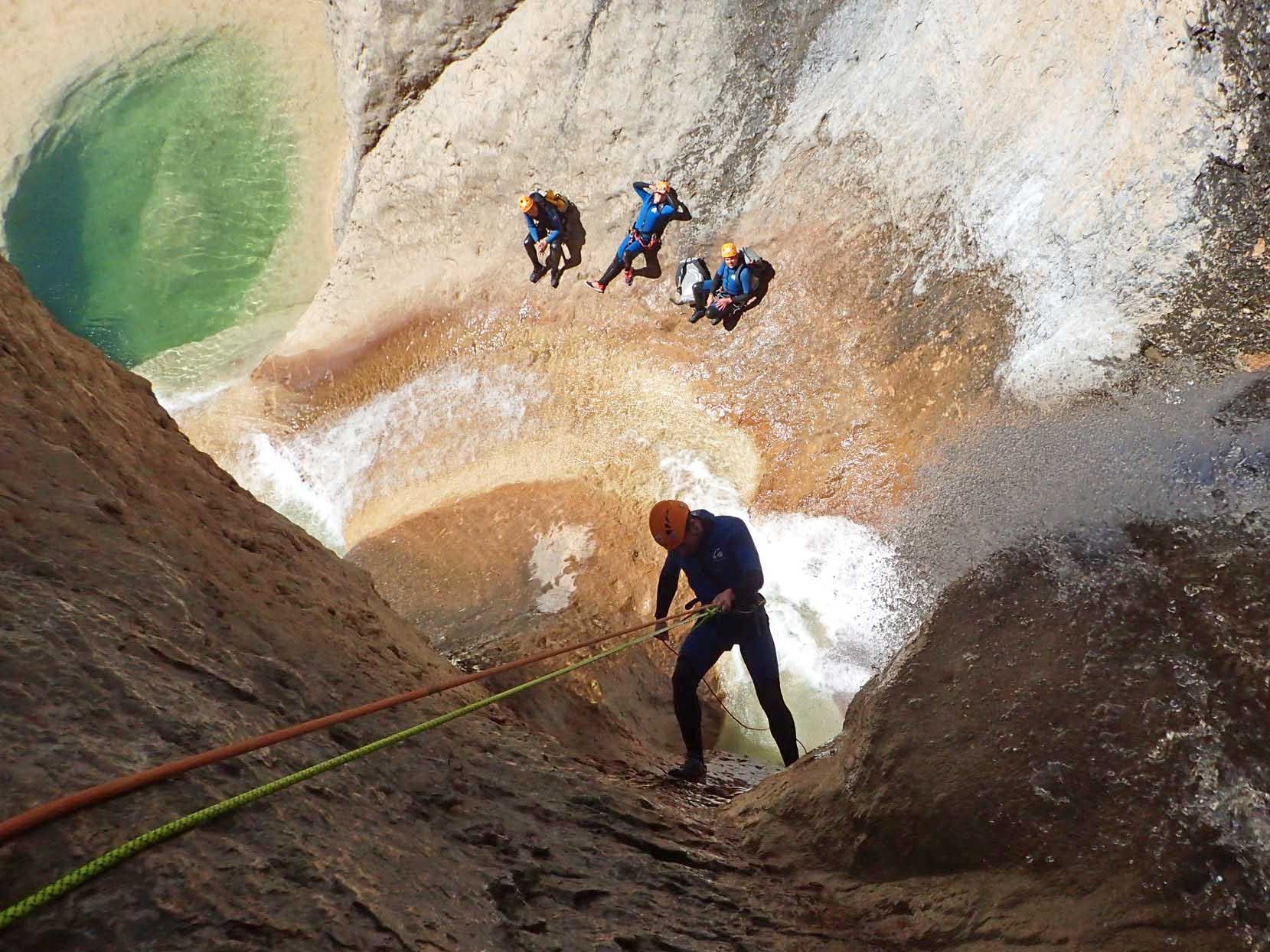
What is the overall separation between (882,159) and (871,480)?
3.11 metres

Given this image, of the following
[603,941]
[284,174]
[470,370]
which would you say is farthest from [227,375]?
[603,941]

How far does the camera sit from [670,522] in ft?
15.9

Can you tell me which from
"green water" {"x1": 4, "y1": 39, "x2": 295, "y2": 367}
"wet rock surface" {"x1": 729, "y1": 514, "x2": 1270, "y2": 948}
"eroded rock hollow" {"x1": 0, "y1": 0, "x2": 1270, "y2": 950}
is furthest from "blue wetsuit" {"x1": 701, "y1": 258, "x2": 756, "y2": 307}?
"green water" {"x1": 4, "y1": 39, "x2": 295, "y2": 367}

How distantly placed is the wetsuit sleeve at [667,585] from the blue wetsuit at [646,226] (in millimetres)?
4527

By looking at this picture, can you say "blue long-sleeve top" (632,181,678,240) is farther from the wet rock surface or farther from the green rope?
the green rope

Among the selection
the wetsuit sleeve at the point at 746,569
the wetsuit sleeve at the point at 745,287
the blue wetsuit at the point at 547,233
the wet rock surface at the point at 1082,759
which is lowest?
the wet rock surface at the point at 1082,759

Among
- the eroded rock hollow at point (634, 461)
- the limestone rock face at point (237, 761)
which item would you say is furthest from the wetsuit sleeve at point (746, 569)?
the limestone rock face at point (237, 761)

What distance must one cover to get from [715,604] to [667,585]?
53cm

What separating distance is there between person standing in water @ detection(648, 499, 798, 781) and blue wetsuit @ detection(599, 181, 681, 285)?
447cm

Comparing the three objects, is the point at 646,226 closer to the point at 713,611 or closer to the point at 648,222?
the point at 648,222

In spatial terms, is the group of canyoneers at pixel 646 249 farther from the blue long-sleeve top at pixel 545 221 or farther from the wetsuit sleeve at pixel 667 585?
the wetsuit sleeve at pixel 667 585

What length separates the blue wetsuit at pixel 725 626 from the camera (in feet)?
16.6

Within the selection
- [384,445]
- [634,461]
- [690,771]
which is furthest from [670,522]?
[384,445]

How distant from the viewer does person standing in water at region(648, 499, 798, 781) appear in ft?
16.3
